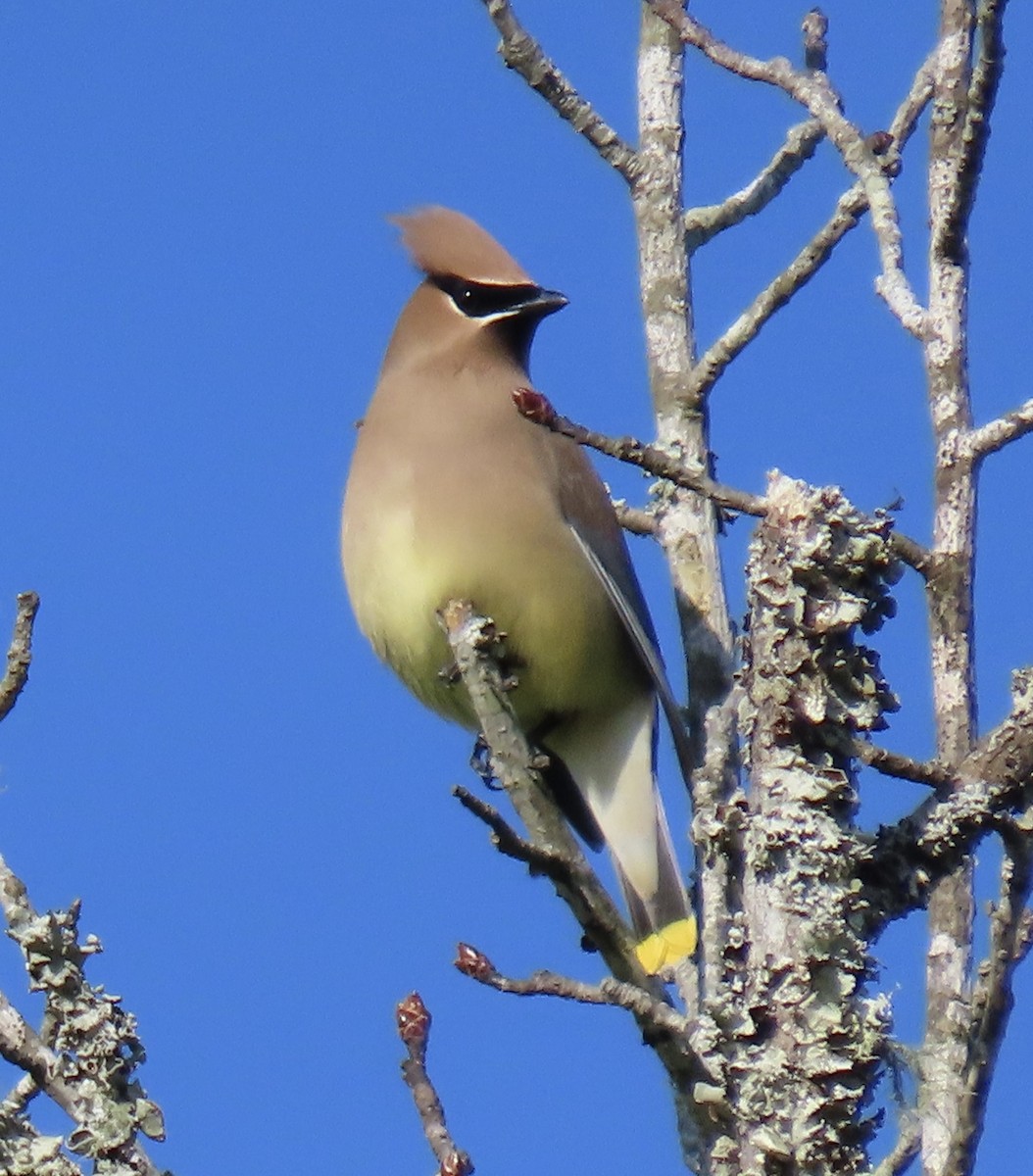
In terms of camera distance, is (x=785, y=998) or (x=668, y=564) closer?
(x=785, y=998)

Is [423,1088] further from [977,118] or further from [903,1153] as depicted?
[977,118]

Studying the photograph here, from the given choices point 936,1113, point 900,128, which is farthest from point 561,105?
point 936,1113

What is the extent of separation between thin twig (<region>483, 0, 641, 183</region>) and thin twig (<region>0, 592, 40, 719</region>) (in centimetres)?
176

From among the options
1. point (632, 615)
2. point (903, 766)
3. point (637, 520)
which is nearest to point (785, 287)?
point (637, 520)

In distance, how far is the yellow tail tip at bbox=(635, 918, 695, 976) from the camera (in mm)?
3811

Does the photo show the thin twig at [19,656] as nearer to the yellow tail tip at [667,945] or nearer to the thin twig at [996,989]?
the thin twig at [996,989]

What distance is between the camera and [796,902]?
2330 mm

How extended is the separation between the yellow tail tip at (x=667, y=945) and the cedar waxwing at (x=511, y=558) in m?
0.02

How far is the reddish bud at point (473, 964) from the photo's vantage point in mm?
2555

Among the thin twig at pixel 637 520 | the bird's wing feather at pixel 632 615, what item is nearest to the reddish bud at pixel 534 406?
the thin twig at pixel 637 520

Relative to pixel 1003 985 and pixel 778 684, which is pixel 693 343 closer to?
pixel 778 684

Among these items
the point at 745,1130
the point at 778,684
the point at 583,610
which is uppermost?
the point at 583,610

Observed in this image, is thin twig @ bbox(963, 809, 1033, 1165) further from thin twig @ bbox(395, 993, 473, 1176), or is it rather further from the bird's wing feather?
the bird's wing feather

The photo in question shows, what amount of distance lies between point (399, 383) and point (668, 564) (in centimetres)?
122
